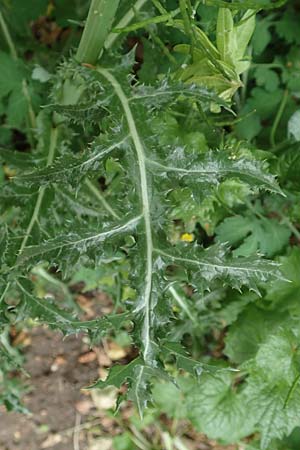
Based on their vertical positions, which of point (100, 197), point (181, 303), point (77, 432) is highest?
point (100, 197)

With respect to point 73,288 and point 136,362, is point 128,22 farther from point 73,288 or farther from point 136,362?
point 73,288

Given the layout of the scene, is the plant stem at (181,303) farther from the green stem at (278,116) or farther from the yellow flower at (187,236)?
the green stem at (278,116)

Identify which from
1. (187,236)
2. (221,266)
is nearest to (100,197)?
(187,236)

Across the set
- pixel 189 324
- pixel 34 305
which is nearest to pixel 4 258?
pixel 34 305

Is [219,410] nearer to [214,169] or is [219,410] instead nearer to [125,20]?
[214,169]

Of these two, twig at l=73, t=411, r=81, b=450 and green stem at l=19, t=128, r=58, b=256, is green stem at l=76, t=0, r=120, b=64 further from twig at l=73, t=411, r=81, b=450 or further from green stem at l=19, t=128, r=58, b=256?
twig at l=73, t=411, r=81, b=450

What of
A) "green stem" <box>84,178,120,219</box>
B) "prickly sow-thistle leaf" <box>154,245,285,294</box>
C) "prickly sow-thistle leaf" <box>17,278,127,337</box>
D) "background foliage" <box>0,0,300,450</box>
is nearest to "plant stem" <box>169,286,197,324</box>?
"background foliage" <box>0,0,300,450</box>
